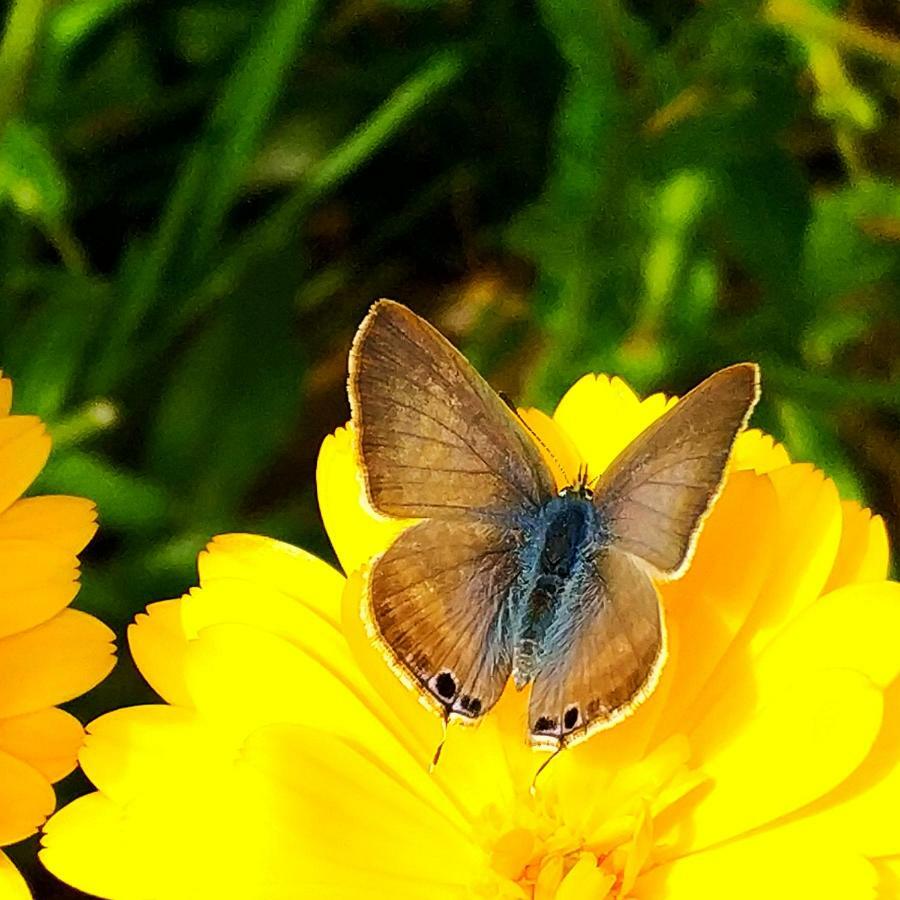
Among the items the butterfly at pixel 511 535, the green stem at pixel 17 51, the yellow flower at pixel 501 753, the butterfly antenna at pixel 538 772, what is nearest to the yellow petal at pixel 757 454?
the yellow flower at pixel 501 753

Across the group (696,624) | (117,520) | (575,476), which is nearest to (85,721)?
(117,520)

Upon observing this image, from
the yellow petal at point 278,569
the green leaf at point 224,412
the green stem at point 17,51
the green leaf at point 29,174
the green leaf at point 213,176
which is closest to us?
the yellow petal at point 278,569

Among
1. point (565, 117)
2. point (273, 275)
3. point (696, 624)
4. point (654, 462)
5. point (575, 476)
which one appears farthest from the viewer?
point (273, 275)

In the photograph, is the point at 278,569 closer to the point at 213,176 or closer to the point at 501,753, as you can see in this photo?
the point at 501,753

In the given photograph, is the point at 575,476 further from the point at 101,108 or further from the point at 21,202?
the point at 101,108

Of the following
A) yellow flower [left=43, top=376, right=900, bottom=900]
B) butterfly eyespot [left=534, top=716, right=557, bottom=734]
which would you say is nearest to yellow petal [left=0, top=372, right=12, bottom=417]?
yellow flower [left=43, top=376, right=900, bottom=900]

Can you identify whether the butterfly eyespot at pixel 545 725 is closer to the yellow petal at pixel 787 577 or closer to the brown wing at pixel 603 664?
the brown wing at pixel 603 664
